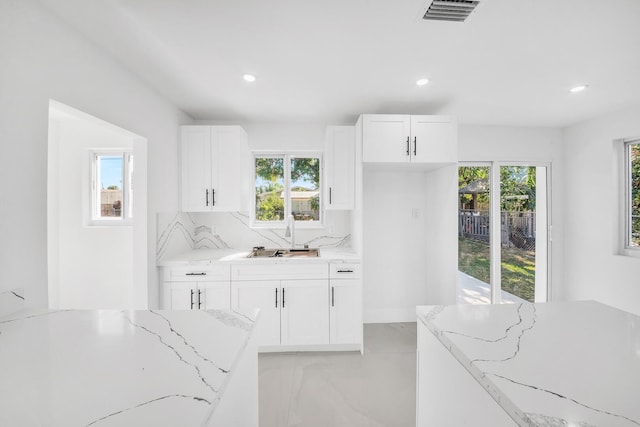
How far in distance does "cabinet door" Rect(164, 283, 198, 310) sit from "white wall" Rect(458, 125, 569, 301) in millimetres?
3481

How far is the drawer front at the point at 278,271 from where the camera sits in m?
2.70

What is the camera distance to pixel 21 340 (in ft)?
3.21

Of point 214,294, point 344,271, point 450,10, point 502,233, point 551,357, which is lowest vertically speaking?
point 214,294

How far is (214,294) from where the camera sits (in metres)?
2.67

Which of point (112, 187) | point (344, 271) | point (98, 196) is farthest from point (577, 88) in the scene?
point (98, 196)

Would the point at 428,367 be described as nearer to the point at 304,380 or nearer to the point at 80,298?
the point at 304,380

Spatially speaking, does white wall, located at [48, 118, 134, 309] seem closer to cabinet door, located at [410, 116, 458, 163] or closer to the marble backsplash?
the marble backsplash

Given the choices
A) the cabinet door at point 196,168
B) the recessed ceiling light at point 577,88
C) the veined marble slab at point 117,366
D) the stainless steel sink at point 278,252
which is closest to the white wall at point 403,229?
the stainless steel sink at point 278,252

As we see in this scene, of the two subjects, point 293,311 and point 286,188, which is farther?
point 286,188

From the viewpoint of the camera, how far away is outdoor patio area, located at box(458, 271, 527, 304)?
3.60m

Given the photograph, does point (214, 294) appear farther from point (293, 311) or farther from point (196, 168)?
point (196, 168)

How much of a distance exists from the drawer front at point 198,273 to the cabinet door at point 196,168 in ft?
2.28

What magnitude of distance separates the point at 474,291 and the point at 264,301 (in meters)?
2.71

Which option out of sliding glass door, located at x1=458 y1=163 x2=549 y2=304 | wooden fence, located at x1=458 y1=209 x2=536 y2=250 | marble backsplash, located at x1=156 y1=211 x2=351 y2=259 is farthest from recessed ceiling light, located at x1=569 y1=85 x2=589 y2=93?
marble backsplash, located at x1=156 y1=211 x2=351 y2=259
